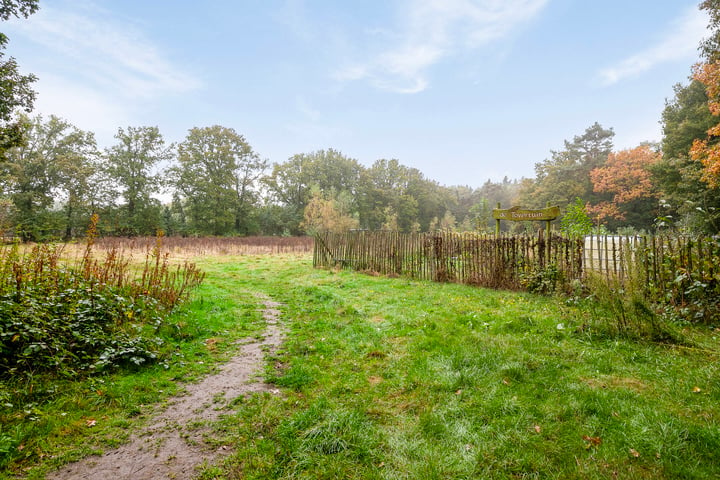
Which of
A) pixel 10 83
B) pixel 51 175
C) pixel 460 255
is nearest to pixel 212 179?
pixel 51 175

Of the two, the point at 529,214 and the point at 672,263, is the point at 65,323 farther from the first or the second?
the point at 529,214

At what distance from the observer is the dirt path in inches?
79.0

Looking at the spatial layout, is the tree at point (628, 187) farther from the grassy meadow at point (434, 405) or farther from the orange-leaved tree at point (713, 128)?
the grassy meadow at point (434, 405)

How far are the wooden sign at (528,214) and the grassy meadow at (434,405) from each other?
14.3 feet

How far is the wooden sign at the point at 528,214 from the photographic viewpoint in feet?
28.0

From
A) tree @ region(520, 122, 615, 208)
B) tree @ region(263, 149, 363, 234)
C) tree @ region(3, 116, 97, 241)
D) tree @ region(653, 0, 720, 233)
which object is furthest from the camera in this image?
tree @ region(263, 149, 363, 234)

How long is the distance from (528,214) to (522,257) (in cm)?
230

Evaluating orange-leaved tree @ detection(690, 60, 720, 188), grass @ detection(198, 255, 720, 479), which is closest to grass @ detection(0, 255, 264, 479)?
grass @ detection(198, 255, 720, 479)

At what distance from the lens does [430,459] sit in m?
2.09

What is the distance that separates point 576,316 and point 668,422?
2745mm

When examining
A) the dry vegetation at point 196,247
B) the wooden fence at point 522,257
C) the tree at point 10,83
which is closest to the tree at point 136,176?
the dry vegetation at point 196,247

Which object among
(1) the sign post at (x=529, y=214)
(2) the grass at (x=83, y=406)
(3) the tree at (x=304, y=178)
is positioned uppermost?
(3) the tree at (x=304, y=178)

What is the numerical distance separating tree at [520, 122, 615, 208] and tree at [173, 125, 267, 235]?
38.4 meters

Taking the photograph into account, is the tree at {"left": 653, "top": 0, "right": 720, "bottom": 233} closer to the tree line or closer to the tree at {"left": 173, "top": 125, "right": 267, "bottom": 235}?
the tree line
